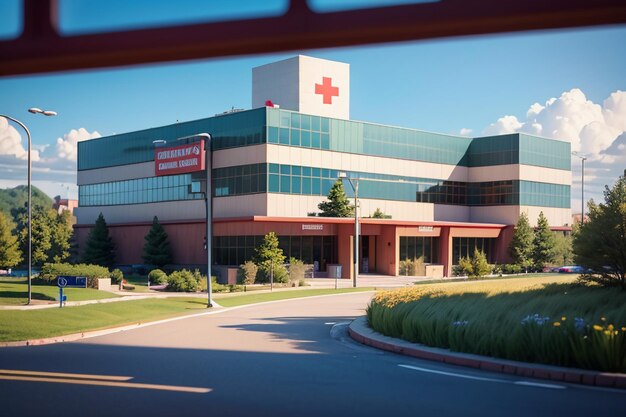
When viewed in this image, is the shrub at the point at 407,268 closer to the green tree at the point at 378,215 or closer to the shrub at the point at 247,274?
the green tree at the point at 378,215

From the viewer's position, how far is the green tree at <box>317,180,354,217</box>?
55844 millimetres

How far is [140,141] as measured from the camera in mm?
66875

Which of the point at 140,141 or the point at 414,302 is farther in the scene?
the point at 140,141

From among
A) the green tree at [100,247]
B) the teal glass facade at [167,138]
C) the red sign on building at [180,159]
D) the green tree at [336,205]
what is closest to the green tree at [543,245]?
the green tree at [336,205]

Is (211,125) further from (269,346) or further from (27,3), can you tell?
(27,3)

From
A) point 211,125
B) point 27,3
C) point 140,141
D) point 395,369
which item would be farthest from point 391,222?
point 27,3

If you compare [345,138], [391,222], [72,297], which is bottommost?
[72,297]

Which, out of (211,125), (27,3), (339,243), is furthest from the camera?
(211,125)

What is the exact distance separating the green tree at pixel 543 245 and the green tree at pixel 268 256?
2634 centimetres

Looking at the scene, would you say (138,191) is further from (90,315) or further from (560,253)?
(90,315)

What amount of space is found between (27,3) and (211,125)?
176 feet

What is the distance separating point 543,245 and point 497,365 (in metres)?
54.6

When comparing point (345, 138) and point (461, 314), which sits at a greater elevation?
point (345, 138)

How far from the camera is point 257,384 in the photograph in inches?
471
